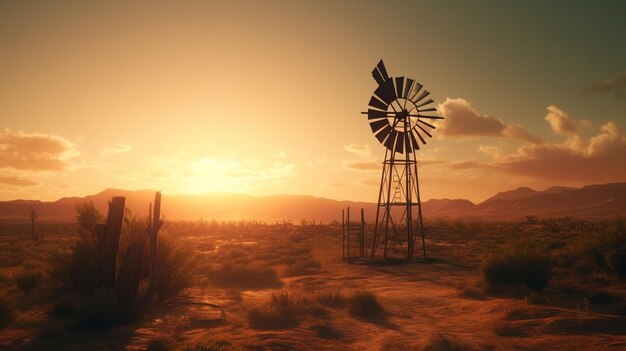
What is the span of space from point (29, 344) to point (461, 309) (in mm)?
11332

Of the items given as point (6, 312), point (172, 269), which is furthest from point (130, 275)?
point (172, 269)

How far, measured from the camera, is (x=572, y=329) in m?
9.27

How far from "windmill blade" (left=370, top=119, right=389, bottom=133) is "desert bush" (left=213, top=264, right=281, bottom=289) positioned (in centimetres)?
1051

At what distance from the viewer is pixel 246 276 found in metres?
19.7

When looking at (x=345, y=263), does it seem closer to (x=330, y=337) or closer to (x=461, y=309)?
(x=461, y=309)

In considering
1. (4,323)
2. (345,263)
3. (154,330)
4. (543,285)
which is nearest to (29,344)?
(4,323)

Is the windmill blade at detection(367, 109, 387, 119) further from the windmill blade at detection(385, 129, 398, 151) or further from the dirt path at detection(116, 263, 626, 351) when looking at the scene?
the dirt path at detection(116, 263, 626, 351)

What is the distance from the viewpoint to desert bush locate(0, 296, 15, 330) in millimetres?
9805

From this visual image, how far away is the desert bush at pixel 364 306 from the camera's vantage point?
41.1 ft

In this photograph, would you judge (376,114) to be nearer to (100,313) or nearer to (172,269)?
(172,269)

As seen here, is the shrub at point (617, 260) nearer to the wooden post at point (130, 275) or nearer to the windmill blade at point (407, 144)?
the windmill blade at point (407, 144)

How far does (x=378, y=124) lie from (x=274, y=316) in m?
15.7

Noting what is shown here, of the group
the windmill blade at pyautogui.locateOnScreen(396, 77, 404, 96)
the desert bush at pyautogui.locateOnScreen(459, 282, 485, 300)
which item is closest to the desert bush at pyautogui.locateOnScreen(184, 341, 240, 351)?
the desert bush at pyautogui.locateOnScreen(459, 282, 485, 300)

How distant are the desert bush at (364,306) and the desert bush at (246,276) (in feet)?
22.2
